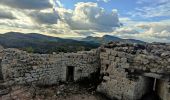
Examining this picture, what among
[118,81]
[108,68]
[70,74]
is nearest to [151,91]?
[118,81]

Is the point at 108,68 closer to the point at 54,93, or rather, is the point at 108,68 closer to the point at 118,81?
the point at 118,81

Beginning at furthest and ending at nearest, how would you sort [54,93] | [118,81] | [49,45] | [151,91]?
[49,45] → [151,91] → [54,93] → [118,81]

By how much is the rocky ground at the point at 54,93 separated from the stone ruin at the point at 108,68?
1.69 ft

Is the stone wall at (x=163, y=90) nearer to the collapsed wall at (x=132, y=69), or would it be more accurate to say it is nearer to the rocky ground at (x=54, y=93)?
the collapsed wall at (x=132, y=69)

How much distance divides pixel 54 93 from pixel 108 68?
351 centimetres

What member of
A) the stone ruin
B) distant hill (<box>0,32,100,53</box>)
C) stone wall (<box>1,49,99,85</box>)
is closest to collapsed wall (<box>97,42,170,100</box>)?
the stone ruin

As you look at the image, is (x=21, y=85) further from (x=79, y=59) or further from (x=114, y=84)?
(x=114, y=84)

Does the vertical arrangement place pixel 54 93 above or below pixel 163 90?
below

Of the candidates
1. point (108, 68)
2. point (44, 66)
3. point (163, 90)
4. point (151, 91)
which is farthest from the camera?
point (151, 91)

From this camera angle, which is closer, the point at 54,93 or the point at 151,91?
the point at 54,93

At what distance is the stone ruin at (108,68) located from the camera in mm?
12327

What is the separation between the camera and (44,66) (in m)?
14.1

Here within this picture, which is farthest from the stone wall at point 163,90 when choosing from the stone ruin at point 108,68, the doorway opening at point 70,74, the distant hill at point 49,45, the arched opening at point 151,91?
the distant hill at point 49,45

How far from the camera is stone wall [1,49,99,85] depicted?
13258mm
